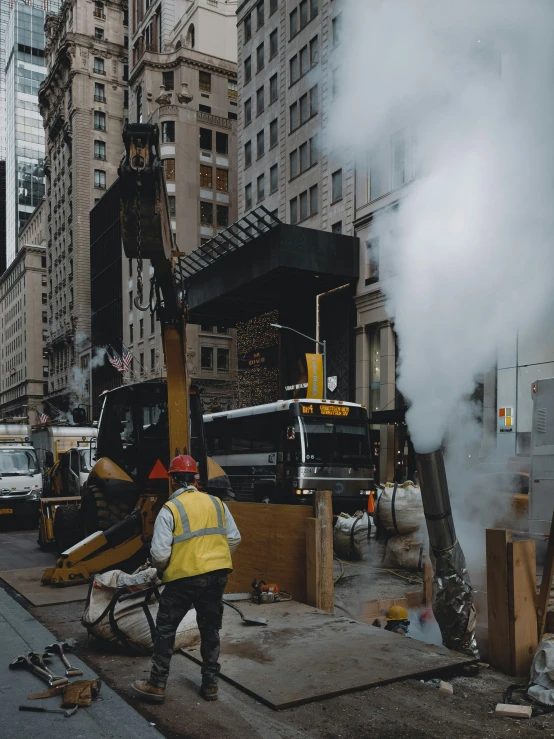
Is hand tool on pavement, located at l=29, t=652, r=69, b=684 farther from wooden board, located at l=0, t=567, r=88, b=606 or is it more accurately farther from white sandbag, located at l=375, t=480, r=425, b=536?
white sandbag, located at l=375, t=480, r=425, b=536

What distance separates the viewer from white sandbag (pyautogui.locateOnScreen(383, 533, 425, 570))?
431 inches

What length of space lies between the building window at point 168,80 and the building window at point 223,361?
22.9 metres

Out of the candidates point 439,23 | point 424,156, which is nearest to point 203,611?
point 424,156

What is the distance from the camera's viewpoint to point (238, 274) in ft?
109

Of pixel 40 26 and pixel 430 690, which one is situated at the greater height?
pixel 40 26

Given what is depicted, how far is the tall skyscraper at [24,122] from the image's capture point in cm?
13888

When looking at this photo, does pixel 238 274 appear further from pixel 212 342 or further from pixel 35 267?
pixel 35 267

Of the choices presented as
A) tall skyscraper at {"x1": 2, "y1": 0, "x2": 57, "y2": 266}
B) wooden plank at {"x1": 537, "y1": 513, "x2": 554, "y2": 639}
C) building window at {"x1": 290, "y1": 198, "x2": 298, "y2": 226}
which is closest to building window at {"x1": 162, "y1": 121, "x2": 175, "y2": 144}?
building window at {"x1": 290, "y1": 198, "x2": 298, "y2": 226}

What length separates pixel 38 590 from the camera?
9289 mm

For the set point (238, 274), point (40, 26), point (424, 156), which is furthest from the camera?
point (40, 26)

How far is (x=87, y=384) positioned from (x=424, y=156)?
70601mm

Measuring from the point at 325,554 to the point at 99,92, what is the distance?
7726 cm

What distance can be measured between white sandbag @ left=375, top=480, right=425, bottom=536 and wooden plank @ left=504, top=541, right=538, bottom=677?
4.88 m

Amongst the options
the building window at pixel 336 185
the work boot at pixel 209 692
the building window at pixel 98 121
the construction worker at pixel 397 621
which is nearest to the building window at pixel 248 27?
the building window at pixel 336 185
